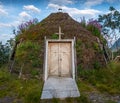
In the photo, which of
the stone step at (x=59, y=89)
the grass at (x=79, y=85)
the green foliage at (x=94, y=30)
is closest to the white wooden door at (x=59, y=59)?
the grass at (x=79, y=85)

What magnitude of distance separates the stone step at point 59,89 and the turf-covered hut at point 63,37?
184 centimetres

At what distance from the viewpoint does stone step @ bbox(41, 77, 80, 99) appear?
9.00 metres

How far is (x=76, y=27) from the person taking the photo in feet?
49.6

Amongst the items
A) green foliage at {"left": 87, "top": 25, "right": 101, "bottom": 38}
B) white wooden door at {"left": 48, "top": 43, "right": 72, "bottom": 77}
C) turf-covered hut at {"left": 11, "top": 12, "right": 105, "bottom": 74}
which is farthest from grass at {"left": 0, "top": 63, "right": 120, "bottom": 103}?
green foliage at {"left": 87, "top": 25, "right": 101, "bottom": 38}

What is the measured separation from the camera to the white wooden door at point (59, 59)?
12836mm

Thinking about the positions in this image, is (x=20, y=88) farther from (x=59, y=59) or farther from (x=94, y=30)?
(x=94, y=30)

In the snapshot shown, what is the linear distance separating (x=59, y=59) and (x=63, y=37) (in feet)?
5.20

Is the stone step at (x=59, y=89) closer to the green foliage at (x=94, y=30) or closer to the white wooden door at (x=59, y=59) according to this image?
the white wooden door at (x=59, y=59)

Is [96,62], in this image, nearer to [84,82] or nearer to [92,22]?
[84,82]

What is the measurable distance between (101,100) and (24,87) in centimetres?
341

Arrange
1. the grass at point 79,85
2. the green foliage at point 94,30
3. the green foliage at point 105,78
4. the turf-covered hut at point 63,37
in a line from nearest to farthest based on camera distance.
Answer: the grass at point 79,85 < the green foliage at point 105,78 < the turf-covered hut at point 63,37 < the green foliage at point 94,30

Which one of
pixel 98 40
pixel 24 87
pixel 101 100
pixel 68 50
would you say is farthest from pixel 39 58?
pixel 101 100

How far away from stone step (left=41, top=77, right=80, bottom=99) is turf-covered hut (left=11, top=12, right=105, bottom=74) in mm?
1840

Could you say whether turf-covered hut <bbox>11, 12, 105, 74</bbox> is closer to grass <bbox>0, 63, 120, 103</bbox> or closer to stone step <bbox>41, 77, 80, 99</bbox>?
grass <bbox>0, 63, 120, 103</bbox>
